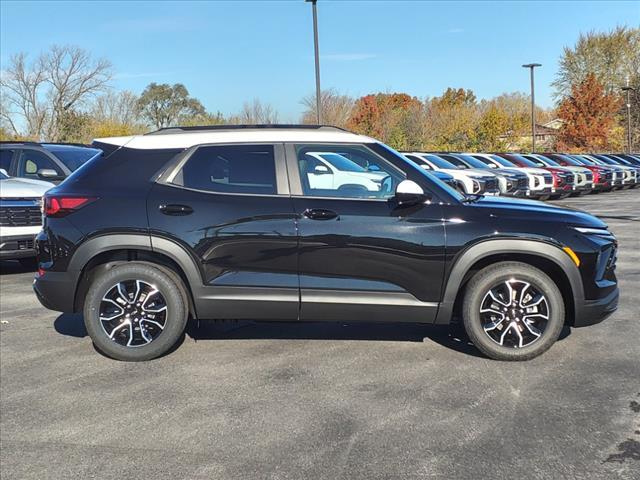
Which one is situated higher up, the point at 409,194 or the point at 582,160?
the point at 582,160

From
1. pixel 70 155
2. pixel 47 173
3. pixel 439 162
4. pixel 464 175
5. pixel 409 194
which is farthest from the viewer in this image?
pixel 439 162

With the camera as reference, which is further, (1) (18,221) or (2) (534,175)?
(2) (534,175)

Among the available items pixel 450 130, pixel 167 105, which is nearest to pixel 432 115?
pixel 450 130

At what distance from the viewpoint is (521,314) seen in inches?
175

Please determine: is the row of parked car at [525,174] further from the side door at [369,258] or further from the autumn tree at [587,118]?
the autumn tree at [587,118]

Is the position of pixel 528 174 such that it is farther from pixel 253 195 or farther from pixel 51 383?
pixel 51 383

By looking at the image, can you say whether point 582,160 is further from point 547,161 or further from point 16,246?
point 16,246

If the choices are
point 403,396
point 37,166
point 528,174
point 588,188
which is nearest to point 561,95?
point 588,188

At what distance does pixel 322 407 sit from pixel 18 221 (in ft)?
19.6

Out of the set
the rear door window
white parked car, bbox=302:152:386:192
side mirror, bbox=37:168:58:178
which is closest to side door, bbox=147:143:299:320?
white parked car, bbox=302:152:386:192

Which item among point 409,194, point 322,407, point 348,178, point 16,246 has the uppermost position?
point 348,178

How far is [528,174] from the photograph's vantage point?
703 inches

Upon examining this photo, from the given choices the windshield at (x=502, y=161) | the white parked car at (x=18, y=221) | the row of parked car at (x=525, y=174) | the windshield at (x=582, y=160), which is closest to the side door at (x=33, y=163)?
the white parked car at (x=18, y=221)

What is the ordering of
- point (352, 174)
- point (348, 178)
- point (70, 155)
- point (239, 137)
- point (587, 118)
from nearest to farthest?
point (239, 137), point (348, 178), point (352, 174), point (70, 155), point (587, 118)
